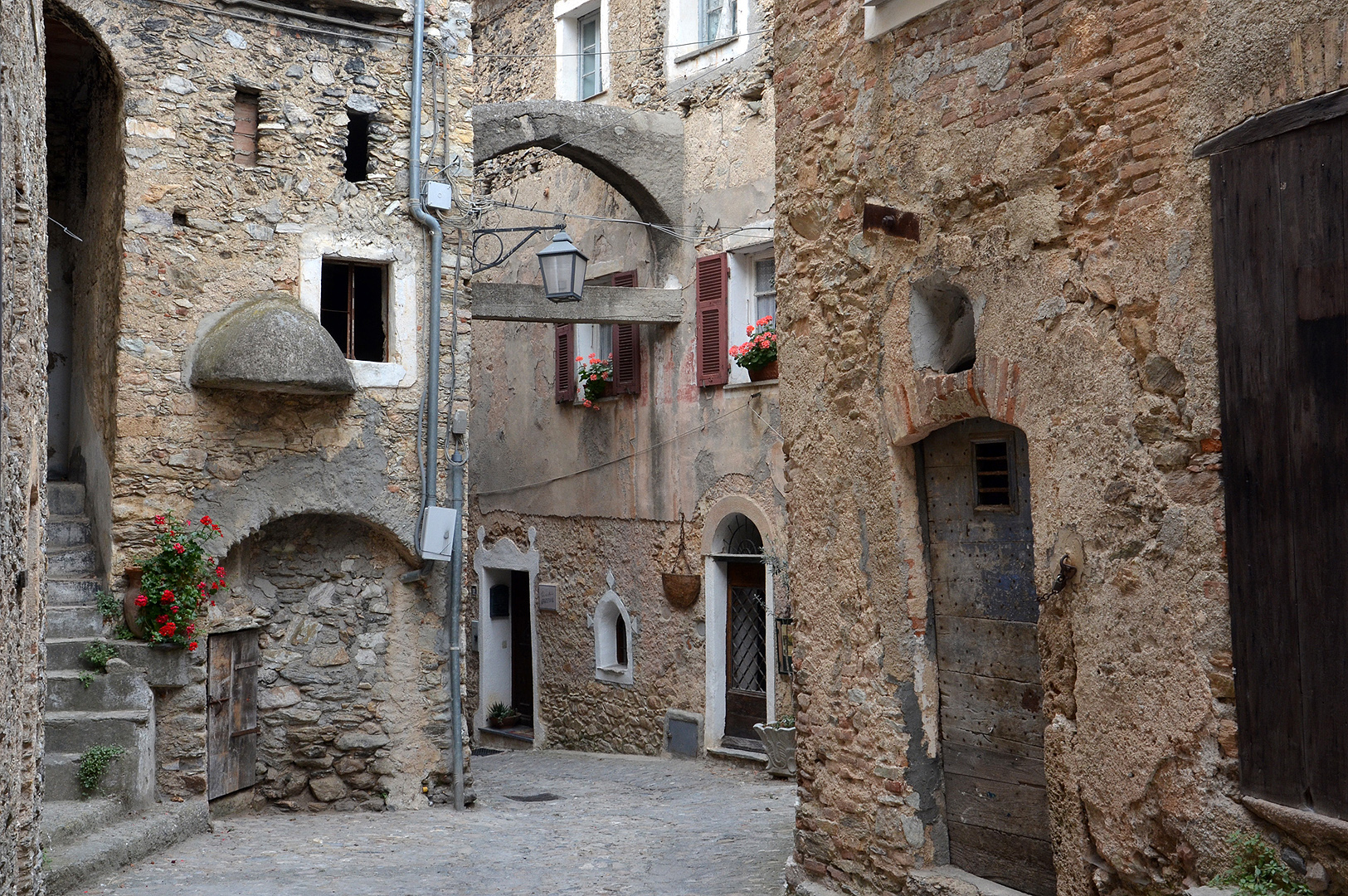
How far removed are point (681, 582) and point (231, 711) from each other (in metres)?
4.41

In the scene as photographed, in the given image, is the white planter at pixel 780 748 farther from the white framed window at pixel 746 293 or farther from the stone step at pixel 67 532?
the stone step at pixel 67 532

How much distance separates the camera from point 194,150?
9273 millimetres

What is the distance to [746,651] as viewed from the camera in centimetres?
1213

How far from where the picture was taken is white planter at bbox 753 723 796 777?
10664 mm

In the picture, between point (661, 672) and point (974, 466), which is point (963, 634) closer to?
point (974, 466)

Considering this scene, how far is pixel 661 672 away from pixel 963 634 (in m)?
7.72

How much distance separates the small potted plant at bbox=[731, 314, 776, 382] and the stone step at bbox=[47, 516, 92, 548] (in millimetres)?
5329

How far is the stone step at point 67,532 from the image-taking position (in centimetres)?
927

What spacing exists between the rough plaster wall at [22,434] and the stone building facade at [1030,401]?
3213mm

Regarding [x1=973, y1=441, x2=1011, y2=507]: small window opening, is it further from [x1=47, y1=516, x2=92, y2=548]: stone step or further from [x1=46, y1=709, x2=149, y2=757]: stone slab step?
[x1=47, y1=516, x2=92, y2=548]: stone step

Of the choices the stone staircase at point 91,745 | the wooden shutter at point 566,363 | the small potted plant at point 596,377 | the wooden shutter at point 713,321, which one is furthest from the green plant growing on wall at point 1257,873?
the wooden shutter at point 566,363

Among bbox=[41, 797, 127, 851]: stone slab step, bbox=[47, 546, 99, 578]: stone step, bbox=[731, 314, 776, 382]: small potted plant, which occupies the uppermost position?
bbox=[731, 314, 776, 382]: small potted plant

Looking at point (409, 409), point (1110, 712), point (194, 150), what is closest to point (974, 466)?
point (1110, 712)

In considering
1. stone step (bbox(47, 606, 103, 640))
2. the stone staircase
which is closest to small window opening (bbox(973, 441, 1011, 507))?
the stone staircase
